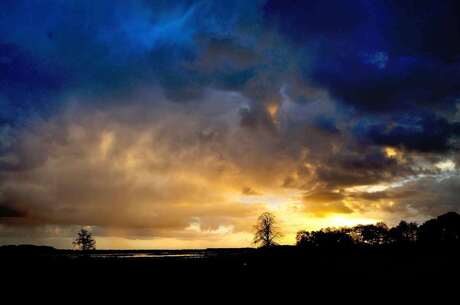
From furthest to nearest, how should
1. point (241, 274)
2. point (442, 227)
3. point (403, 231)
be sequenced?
point (403, 231)
point (442, 227)
point (241, 274)

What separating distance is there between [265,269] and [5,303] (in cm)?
1339

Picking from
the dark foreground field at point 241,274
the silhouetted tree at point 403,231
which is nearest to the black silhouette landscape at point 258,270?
the dark foreground field at point 241,274

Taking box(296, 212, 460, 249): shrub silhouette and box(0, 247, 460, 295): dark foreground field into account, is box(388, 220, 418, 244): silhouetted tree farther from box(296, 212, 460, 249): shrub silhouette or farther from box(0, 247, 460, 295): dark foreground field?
box(0, 247, 460, 295): dark foreground field

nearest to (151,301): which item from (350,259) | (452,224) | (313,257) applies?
(313,257)

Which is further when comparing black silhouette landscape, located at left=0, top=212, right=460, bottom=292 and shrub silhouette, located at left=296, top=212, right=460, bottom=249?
shrub silhouette, located at left=296, top=212, right=460, bottom=249

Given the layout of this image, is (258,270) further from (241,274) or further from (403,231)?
(403,231)

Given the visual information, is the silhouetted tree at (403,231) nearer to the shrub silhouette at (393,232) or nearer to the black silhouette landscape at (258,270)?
the shrub silhouette at (393,232)

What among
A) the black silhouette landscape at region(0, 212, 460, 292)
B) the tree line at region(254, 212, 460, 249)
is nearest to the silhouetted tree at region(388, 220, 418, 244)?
the tree line at region(254, 212, 460, 249)

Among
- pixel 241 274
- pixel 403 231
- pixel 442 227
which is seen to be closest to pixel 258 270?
pixel 241 274

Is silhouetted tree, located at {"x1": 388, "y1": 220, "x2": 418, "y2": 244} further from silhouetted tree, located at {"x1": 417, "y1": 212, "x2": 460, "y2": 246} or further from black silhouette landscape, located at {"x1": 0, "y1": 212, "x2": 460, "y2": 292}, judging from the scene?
black silhouette landscape, located at {"x1": 0, "y1": 212, "x2": 460, "y2": 292}

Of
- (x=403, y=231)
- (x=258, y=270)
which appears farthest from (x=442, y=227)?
(x=258, y=270)

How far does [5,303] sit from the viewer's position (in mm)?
15945

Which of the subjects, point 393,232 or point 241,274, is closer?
point 241,274

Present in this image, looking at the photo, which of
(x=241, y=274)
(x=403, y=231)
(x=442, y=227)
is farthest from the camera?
(x=403, y=231)
